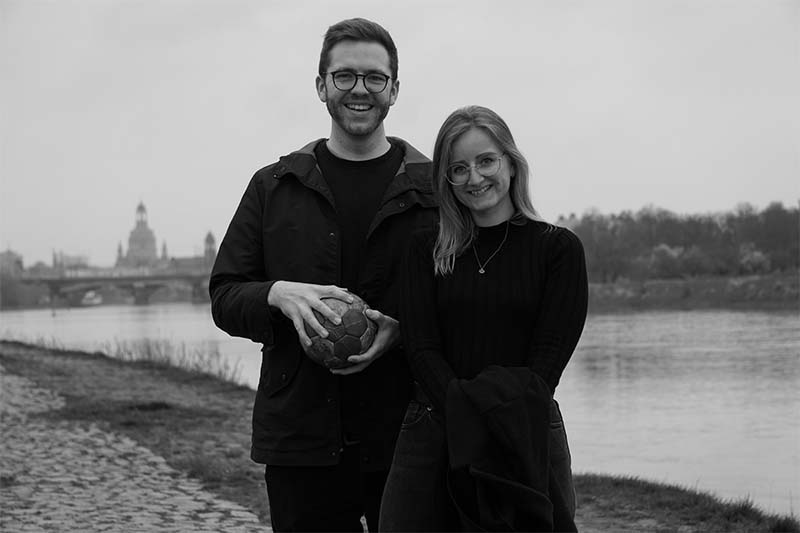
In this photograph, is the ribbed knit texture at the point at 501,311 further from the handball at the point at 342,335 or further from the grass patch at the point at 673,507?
the grass patch at the point at 673,507

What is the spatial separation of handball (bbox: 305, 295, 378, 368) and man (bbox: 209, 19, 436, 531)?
0.10 m

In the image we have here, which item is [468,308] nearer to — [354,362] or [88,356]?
[354,362]


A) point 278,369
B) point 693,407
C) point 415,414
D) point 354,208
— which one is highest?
point 354,208

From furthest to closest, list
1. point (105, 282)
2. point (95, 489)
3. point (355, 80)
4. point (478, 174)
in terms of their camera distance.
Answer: point (105, 282) < point (95, 489) < point (355, 80) < point (478, 174)

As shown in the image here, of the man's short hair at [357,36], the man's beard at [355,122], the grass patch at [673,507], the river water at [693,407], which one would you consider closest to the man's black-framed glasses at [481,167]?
the man's beard at [355,122]

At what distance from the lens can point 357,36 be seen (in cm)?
367

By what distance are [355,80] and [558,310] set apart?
1.15m

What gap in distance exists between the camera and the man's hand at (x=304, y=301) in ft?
11.2

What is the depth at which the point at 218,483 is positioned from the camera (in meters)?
8.90

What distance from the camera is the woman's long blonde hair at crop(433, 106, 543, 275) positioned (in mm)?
3398

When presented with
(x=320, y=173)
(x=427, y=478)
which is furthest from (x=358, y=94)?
(x=427, y=478)

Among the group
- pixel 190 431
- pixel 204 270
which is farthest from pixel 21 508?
pixel 204 270

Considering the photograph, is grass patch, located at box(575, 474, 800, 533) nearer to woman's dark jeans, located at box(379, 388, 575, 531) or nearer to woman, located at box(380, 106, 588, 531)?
woman's dark jeans, located at box(379, 388, 575, 531)

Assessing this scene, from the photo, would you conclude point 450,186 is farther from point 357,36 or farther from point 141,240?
point 141,240
